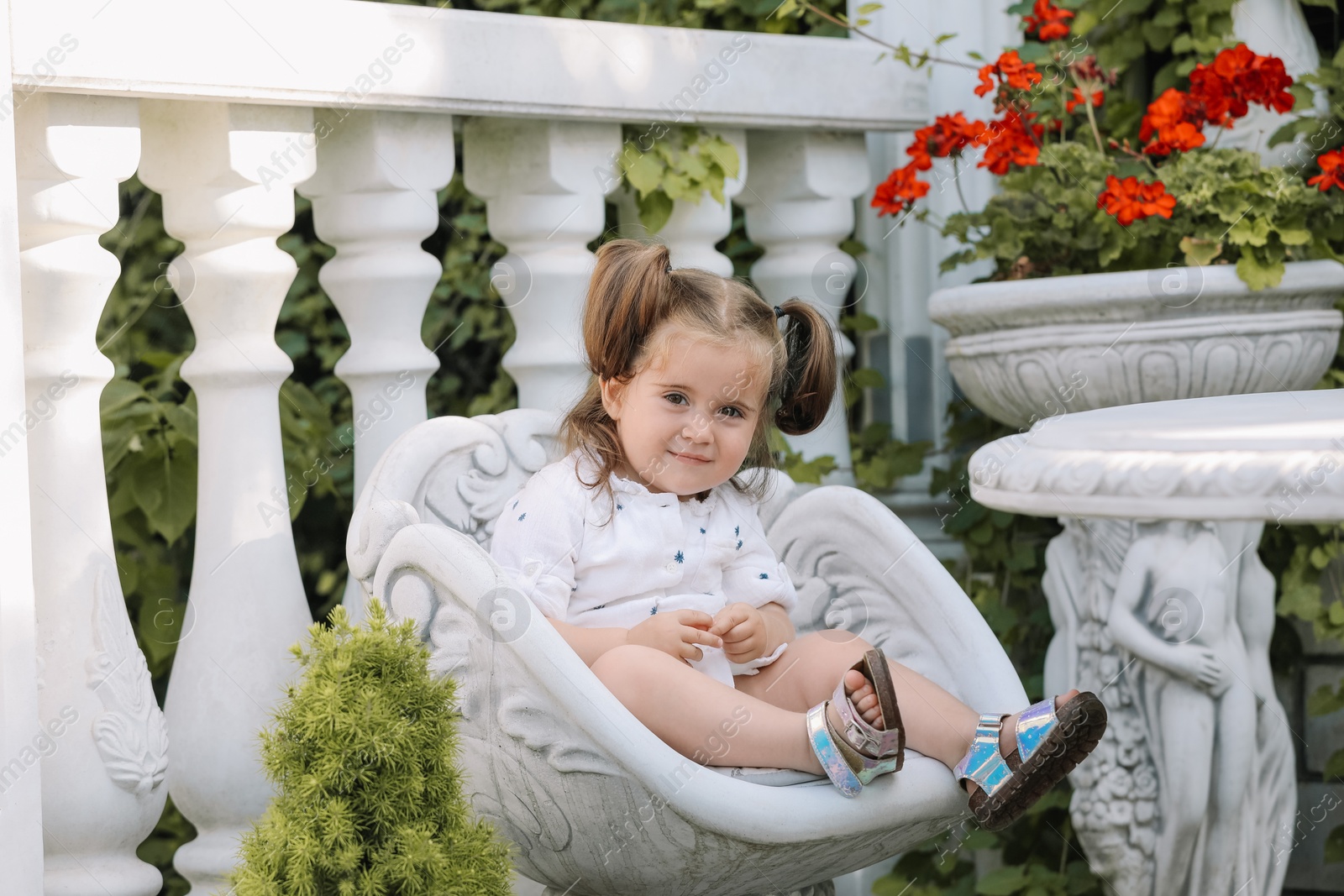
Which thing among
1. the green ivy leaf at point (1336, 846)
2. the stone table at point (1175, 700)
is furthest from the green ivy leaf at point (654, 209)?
the green ivy leaf at point (1336, 846)

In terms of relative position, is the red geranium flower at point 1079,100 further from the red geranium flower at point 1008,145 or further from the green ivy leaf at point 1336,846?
the green ivy leaf at point 1336,846

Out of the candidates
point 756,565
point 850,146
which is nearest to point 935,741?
point 756,565

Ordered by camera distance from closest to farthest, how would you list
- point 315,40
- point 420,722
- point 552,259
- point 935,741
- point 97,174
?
1. point 420,722
2. point 935,741
3. point 97,174
4. point 315,40
5. point 552,259

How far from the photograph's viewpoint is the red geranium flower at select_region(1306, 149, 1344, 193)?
2443 mm

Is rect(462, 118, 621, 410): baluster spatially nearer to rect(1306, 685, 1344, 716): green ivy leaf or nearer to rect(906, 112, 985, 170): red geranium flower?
rect(906, 112, 985, 170): red geranium flower

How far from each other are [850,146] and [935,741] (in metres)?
1.38

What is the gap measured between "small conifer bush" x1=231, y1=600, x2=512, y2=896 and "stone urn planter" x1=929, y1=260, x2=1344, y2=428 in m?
1.39

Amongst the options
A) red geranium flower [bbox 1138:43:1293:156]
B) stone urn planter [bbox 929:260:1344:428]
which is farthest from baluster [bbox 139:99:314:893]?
red geranium flower [bbox 1138:43:1293:156]

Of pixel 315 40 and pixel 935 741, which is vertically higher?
pixel 315 40

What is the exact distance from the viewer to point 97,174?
189cm

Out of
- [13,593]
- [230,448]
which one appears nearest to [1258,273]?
[230,448]

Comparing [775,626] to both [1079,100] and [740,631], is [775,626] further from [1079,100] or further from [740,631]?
[1079,100]

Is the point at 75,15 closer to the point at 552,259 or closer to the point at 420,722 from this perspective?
the point at 552,259

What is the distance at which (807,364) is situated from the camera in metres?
2.11
